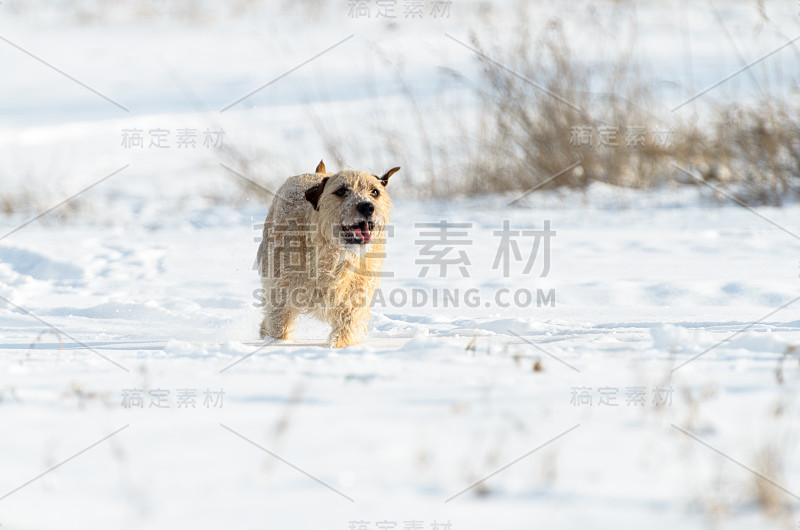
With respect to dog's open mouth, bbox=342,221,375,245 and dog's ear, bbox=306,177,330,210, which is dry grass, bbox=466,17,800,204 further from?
dog's open mouth, bbox=342,221,375,245

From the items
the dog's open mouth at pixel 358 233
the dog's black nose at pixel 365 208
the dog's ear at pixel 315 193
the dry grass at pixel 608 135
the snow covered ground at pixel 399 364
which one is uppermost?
the dry grass at pixel 608 135

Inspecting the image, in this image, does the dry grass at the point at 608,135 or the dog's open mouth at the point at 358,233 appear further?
the dry grass at the point at 608,135

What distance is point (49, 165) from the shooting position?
1045 cm

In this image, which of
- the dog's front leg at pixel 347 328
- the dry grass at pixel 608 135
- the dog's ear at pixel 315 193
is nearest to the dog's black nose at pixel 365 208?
the dog's ear at pixel 315 193

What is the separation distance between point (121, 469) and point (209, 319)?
3.08 meters

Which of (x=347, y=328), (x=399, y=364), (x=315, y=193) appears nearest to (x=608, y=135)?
(x=315, y=193)

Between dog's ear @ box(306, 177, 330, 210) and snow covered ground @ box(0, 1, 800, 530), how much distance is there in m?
0.77

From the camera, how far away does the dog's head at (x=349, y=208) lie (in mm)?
4273

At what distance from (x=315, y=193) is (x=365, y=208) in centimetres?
33

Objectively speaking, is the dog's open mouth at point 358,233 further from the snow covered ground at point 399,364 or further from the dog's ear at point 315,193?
the snow covered ground at point 399,364

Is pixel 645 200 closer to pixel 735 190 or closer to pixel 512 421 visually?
pixel 735 190

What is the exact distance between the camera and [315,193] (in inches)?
175

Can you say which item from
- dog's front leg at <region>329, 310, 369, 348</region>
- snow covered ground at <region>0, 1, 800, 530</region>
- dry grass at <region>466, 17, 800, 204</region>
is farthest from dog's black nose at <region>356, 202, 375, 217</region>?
dry grass at <region>466, 17, 800, 204</region>

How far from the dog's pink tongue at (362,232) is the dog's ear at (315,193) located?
10.8 inches
